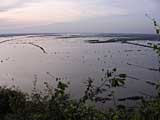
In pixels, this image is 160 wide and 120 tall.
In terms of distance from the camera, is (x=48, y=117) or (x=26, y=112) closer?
(x=48, y=117)

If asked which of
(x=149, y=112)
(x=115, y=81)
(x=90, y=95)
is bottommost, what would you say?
(x=149, y=112)

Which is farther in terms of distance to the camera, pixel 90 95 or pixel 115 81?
pixel 90 95

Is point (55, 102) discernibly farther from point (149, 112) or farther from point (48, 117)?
point (149, 112)

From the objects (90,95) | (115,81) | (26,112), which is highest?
(115,81)

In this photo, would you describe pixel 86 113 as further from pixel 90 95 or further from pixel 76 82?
pixel 76 82

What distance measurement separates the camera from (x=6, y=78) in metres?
24.1

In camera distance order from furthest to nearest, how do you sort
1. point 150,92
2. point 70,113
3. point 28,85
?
1. point 28,85
2. point 150,92
3. point 70,113

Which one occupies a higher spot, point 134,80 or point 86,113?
point 86,113

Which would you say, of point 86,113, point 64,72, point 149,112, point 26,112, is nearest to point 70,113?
point 86,113

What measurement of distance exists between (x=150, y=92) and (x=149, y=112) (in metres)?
15.5

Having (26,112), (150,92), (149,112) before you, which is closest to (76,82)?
(150,92)

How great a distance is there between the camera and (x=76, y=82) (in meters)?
21.7

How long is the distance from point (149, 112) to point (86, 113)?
0.78 meters

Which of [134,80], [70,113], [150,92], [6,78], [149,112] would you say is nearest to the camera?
[70,113]
